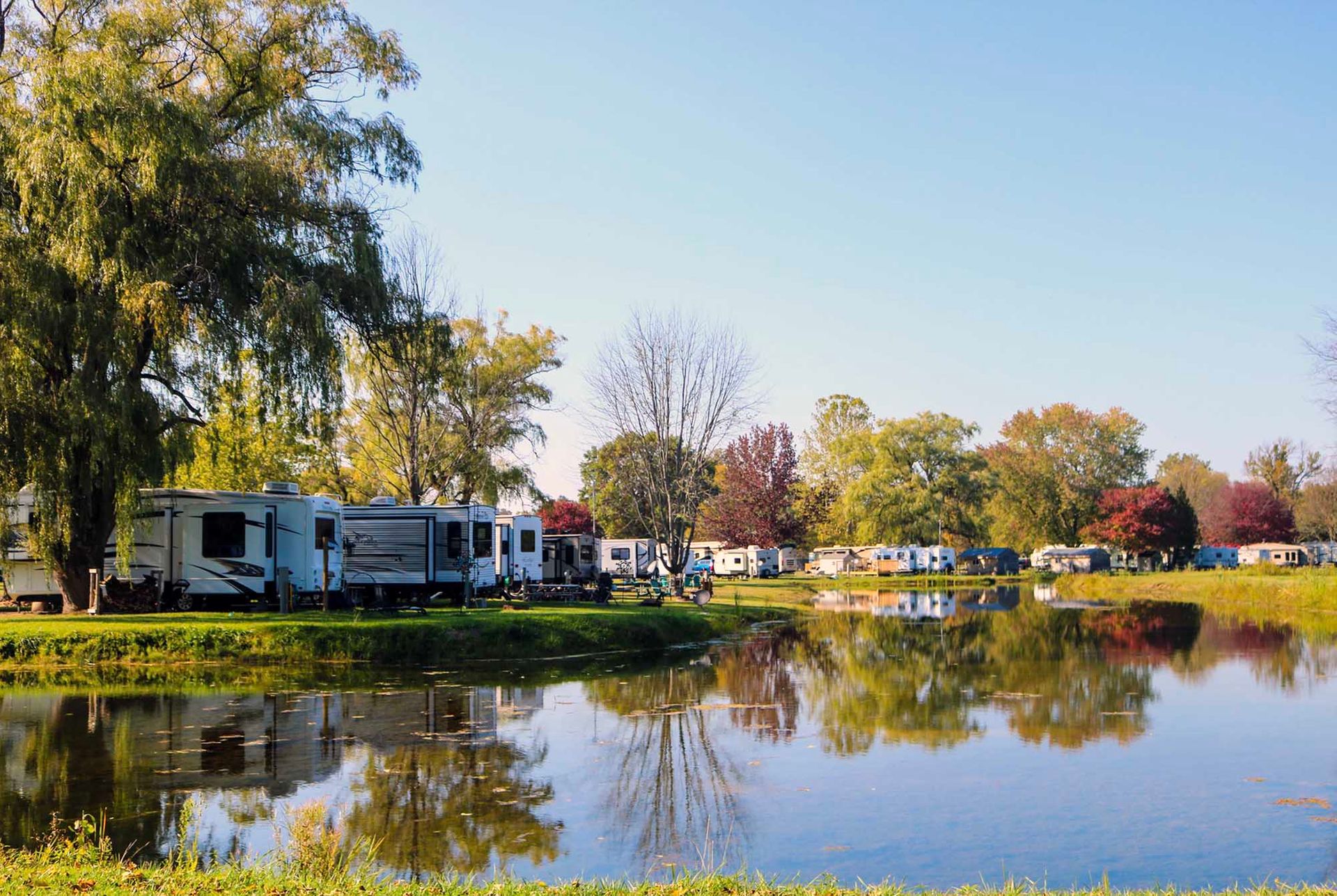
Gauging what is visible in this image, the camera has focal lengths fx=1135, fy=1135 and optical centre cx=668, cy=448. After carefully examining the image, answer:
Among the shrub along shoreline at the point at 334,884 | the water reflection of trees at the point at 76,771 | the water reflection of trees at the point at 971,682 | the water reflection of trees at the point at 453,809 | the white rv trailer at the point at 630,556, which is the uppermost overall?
the white rv trailer at the point at 630,556

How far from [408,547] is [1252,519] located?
272 ft

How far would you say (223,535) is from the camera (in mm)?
23953

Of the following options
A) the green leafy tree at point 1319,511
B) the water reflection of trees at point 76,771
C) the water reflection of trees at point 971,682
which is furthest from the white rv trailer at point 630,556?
the green leafy tree at point 1319,511

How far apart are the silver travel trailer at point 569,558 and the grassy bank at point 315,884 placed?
30.6 m

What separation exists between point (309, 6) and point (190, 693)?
13446mm

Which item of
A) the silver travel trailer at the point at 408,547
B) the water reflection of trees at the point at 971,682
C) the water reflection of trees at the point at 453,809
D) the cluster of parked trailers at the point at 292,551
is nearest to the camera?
the water reflection of trees at the point at 453,809

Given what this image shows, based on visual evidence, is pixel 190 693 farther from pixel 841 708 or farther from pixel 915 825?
pixel 915 825

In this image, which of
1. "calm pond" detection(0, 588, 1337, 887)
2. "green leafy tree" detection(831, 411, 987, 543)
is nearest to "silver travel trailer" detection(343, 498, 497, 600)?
"calm pond" detection(0, 588, 1337, 887)

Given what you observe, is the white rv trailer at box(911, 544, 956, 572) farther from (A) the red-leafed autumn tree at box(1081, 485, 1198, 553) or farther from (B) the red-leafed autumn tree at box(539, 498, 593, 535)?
(B) the red-leafed autumn tree at box(539, 498, 593, 535)

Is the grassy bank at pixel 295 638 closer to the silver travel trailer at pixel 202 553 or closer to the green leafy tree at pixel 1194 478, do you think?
the silver travel trailer at pixel 202 553

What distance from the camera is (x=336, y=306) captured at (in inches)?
839

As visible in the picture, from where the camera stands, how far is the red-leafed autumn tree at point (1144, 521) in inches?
2938

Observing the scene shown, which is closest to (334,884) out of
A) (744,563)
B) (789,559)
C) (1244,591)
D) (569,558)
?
(569,558)

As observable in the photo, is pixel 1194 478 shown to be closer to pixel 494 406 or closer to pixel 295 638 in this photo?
pixel 494 406
